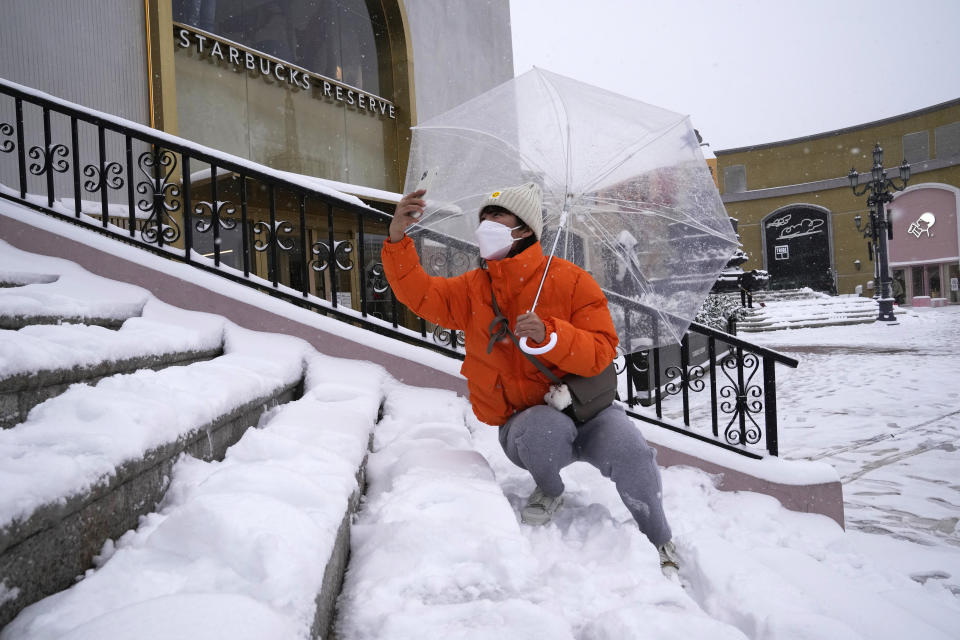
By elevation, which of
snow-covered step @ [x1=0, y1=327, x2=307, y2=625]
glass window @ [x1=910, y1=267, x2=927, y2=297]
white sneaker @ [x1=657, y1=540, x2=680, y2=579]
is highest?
glass window @ [x1=910, y1=267, x2=927, y2=297]

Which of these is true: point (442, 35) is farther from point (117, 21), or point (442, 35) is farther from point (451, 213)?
point (451, 213)

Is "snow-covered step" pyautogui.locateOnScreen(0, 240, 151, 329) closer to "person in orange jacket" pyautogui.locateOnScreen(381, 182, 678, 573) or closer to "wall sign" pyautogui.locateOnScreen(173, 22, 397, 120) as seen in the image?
"person in orange jacket" pyautogui.locateOnScreen(381, 182, 678, 573)

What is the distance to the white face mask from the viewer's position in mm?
2424

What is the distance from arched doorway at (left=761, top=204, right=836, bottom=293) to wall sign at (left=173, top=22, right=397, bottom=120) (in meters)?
33.3

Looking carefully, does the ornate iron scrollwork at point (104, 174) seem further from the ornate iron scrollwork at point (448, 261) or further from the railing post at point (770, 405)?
the railing post at point (770, 405)

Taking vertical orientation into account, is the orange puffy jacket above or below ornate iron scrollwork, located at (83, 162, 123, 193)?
below

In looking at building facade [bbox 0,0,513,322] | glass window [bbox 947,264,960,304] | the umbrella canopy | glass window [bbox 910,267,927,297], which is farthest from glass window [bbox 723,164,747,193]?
the umbrella canopy

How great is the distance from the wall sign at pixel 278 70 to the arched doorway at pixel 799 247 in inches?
1311

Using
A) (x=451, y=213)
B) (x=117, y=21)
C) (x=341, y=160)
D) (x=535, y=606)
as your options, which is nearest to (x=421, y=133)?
(x=451, y=213)

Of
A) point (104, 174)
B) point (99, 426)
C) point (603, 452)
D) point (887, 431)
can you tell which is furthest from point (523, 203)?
point (887, 431)

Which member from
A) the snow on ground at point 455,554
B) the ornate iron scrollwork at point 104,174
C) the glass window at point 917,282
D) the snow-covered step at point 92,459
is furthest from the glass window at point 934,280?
the snow-covered step at point 92,459

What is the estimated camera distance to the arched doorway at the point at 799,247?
36.2 meters

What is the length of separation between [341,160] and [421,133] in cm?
749

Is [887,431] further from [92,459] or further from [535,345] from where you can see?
[92,459]
